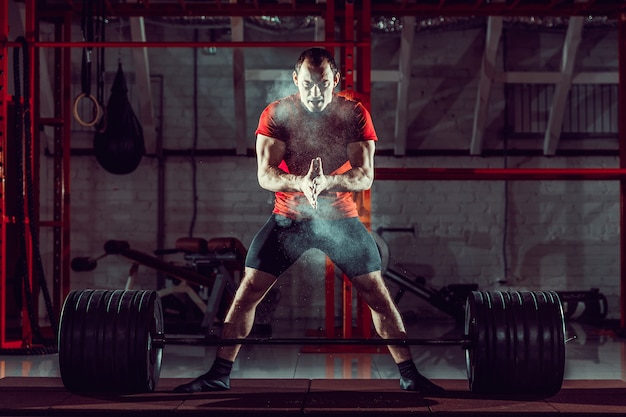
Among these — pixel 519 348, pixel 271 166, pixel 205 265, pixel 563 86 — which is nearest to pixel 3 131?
pixel 205 265

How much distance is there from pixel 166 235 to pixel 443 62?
10.6ft

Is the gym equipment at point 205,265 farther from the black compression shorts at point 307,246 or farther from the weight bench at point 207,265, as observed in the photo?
the black compression shorts at point 307,246

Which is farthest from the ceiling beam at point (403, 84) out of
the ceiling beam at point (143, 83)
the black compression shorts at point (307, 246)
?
the black compression shorts at point (307, 246)

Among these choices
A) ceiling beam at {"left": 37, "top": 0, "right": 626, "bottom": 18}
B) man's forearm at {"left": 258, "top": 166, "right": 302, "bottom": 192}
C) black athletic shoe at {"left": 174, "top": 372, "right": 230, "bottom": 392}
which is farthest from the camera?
ceiling beam at {"left": 37, "top": 0, "right": 626, "bottom": 18}

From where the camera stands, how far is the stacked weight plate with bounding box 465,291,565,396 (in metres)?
3.48

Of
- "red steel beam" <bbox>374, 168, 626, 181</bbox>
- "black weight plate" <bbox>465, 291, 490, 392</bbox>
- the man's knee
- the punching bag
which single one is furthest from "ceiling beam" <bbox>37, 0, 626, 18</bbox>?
"black weight plate" <bbox>465, 291, 490, 392</bbox>

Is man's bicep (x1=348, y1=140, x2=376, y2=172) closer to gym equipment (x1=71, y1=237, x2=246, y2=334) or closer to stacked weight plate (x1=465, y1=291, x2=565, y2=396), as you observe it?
stacked weight plate (x1=465, y1=291, x2=565, y2=396)

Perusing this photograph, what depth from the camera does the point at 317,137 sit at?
147 inches

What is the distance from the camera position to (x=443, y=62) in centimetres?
795

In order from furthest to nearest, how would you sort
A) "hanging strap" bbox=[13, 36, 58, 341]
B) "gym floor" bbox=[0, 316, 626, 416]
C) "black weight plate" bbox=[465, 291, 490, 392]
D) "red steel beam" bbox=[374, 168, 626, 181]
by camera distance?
"red steel beam" bbox=[374, 168, 626, 181] < "hanging strap" bbox=[13, 36, 58, 341] < "black weight plate" bbox=[465, 291, 490, 392] < "gym floor" bbox=[0, 316, 626, 416]

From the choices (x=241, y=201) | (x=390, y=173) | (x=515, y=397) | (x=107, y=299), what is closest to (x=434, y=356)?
(x=390, y=173)

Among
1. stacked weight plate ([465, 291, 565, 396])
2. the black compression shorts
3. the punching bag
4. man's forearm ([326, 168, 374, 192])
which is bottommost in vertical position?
stacked weight plate ([465, 291, 565, 396])

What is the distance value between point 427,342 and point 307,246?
681mm

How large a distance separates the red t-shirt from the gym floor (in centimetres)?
85
